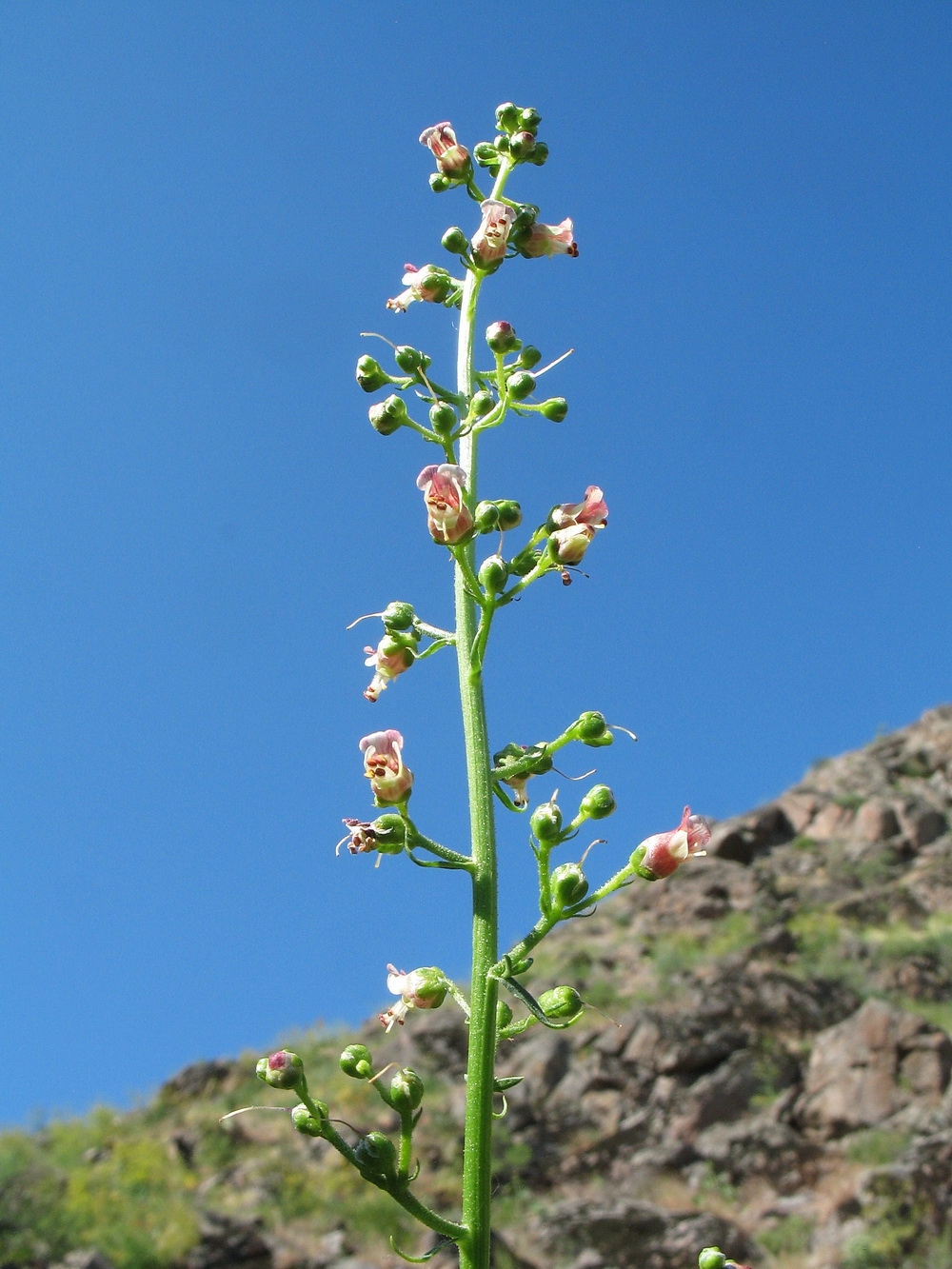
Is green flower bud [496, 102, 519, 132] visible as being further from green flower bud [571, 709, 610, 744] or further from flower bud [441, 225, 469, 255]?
green flower bud [571, 709, 610, 744]

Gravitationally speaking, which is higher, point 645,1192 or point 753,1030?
point 753,1030

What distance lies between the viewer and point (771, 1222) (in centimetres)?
1527

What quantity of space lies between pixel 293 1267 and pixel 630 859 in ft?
48.5

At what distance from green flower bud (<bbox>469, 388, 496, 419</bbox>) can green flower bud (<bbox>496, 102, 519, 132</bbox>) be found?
1.14 meters

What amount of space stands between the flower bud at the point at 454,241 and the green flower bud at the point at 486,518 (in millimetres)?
1078

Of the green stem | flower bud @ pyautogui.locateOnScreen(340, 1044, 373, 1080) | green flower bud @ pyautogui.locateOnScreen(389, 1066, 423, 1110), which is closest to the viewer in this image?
the green stem

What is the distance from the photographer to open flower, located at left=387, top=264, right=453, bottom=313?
316 cm

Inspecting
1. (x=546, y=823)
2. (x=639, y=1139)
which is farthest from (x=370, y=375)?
(x=639, y=1139)

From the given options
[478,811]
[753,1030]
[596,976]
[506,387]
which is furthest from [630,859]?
[596,976]

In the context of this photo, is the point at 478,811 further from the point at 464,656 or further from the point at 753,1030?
the point at 753,1030

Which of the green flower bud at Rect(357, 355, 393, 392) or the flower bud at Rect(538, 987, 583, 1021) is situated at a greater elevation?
the green flower bud at Rect(357, 355, 393, 392)

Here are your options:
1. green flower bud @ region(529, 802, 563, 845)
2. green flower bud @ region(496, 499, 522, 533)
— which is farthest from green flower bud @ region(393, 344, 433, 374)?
green flower bud @ region(529, 802, 563, 845)

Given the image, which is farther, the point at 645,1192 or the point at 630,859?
the point at 645,1192

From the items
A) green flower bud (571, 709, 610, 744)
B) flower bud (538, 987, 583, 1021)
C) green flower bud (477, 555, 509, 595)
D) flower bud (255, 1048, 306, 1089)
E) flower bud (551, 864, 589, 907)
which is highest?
green flower bud (477, 555, 509, 595)
